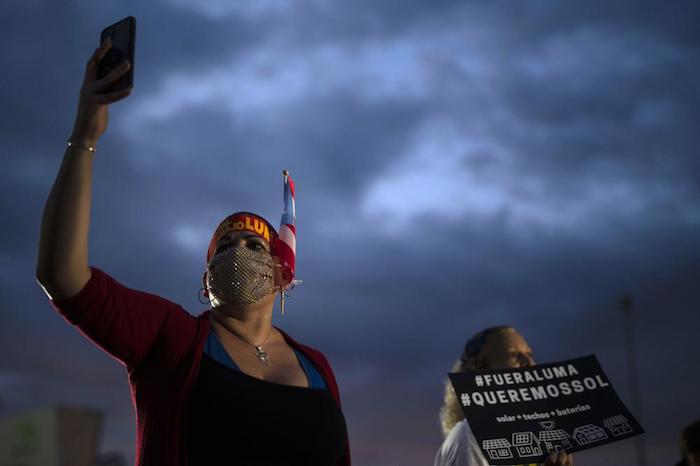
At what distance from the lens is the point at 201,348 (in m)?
3.01

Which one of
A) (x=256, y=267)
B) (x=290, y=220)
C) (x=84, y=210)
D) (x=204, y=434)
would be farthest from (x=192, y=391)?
(x=290, y=220)

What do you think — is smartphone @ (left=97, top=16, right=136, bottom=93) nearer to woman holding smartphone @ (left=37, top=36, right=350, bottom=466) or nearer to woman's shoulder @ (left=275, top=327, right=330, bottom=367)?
woman holding smartphone @ (left=37, top=36, right=350, bottom=466)

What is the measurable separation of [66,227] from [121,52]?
60 centimetres

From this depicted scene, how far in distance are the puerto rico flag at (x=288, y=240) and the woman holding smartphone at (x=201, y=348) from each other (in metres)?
0.16

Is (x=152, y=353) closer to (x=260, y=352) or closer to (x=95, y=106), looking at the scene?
(x=260, y=352)

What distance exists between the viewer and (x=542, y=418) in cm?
374

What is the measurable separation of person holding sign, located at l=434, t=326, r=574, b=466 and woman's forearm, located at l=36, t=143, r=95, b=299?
9.31ft

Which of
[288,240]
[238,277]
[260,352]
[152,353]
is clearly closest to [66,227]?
[152,353]

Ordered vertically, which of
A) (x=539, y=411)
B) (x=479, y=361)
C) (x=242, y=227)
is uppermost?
(x=242, y=227)

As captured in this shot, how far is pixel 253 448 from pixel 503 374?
1533 millimetres

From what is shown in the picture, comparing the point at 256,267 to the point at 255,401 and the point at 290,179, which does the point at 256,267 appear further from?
the point at 290,179

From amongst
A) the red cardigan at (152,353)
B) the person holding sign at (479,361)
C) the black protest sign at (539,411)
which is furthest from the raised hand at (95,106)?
the person holding sign at (479,361)

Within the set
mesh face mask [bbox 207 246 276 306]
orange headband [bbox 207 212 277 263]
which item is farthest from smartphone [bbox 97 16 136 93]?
orange headband [bbox 207 212 277 263]

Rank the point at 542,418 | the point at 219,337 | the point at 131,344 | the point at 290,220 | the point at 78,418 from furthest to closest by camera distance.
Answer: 1. the point at 290,220
2. the point at 542,418
3. the point at 219,337
4. the point at 131,344
5. the point at 78,418
